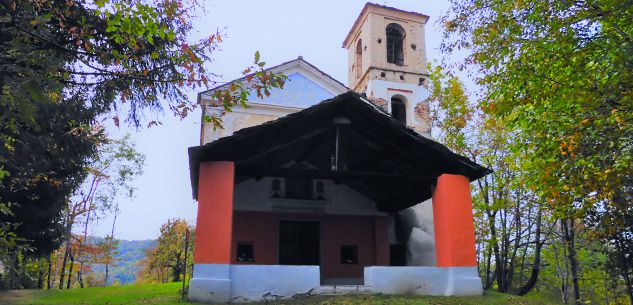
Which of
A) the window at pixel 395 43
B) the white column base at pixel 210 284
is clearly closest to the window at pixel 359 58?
→ the window at pixel 395 43

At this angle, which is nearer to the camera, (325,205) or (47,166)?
(47,166)

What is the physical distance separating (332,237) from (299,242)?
3.34 ft

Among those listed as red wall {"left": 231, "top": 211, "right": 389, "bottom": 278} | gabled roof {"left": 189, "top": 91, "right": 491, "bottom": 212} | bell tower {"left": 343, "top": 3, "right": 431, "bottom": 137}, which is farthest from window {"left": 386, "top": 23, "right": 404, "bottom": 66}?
gabled roof {"left": 189, "top": 91, "right": 491, "bottom": 212}

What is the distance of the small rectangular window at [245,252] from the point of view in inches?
502

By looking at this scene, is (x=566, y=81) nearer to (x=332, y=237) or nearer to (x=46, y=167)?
(x=332, y=237)

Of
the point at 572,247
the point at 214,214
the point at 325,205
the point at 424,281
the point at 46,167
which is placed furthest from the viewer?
the point at 572,247

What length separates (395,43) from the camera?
20.2 metres

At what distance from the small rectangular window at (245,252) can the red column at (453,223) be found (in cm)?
529

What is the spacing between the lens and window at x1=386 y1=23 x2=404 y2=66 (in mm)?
19828

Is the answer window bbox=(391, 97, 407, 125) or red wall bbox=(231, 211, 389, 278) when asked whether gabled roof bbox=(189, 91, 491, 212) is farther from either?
window bbox=(391, 97, 407, 125)

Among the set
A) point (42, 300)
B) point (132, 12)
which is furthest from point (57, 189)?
point (132, 12)

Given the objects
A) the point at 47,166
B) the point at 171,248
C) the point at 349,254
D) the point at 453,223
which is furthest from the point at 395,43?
the point at 171,248

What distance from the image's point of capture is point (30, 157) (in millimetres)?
10188

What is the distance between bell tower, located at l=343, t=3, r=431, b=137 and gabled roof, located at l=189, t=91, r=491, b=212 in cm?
680
